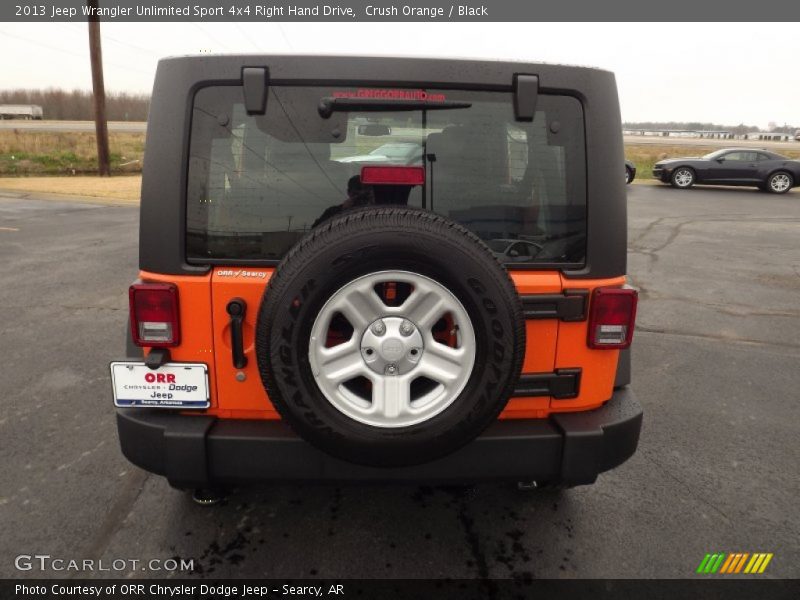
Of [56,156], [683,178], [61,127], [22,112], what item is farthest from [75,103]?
[683,178]

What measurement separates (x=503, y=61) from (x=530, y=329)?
0.98 m

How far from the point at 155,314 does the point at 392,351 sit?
93cm

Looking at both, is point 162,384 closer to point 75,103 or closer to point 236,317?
point 236,317

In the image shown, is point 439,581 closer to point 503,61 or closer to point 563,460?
point 563,460

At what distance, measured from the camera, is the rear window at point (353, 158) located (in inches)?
79.5

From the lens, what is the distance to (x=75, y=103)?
74.6 metres

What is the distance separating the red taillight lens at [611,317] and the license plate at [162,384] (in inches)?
59.2

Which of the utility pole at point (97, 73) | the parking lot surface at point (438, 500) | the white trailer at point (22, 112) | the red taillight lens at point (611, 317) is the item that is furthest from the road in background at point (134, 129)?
the red taillight lens at point (611, 317)

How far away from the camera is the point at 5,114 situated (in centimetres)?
7350

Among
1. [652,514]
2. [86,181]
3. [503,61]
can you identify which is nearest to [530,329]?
[503,61]

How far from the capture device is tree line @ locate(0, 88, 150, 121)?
73.8m

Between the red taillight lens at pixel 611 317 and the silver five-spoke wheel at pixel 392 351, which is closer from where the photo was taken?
the silver five-spoke wheel at pixel 392 351

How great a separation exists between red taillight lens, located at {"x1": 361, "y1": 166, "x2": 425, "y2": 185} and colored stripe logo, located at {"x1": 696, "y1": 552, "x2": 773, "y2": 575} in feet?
6.45

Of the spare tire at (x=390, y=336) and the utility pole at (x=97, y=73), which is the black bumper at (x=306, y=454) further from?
the utility pole at (x=97, y=73)
